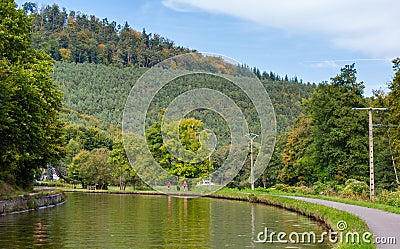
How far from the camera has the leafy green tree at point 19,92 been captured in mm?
29766

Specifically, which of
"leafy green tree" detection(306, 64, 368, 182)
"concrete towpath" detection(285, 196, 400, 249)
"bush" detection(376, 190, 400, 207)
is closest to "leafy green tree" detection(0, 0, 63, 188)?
"concrete towpath" detection(285, 196, 400, 249)

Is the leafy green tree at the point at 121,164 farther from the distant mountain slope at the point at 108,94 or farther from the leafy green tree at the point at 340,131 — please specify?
the distant mountain slope at the point at 108,94

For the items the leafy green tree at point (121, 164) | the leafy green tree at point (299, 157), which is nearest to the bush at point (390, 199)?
the leafy green tree at point (299, 157)

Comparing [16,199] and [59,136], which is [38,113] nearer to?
[16,199]

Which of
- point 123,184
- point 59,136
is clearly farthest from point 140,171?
point 59,136

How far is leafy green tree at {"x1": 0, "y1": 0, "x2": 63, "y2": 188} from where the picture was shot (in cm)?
2977

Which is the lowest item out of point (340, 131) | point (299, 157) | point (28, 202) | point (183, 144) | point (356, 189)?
point (28, 202)

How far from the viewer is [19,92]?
30.4m

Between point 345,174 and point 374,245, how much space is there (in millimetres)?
41826

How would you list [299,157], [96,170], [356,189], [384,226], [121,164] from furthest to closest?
[96,170] < [121,164] < [299,157] < [356,189] < [384,226]

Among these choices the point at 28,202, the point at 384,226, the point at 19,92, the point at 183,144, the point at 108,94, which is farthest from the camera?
the point at 108,94

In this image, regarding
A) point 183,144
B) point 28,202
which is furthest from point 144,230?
point 183,144

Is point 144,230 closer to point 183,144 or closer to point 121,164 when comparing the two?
point 183,144

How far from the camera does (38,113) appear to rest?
105ft
